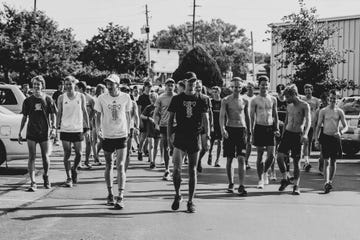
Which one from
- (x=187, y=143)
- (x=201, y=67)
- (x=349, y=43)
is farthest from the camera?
(x=201, y=67)

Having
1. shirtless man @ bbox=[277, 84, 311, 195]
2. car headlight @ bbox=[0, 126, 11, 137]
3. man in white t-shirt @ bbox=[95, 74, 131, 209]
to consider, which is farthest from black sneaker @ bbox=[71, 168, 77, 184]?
shirtless man @ bbox=[277, 84, 311, 195]

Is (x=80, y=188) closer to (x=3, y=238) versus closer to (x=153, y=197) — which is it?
(x=153, y=197)

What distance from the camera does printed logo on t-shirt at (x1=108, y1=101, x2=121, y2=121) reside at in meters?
9.01

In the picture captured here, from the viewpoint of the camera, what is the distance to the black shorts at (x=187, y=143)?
8648 mm

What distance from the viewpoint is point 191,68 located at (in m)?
44.4

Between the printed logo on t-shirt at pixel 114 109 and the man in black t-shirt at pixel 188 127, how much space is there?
80 cm

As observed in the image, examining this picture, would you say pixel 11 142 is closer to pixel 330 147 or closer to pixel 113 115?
pixel 113 115

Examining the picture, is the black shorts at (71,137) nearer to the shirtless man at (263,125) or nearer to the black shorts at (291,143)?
the shirtless man at (263,125)

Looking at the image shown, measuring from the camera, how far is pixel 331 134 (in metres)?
11.4

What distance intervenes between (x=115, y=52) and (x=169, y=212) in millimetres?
52837

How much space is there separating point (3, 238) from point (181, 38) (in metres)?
124

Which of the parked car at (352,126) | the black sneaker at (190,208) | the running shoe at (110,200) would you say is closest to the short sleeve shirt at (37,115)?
the running shoe at (110,200)

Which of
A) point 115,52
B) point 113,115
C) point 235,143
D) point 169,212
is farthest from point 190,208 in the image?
point 115,52

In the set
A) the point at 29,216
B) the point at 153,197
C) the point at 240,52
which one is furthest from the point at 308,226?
the point at 240,52
